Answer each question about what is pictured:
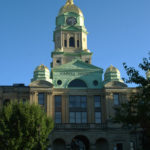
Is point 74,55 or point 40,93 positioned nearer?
point 40,93

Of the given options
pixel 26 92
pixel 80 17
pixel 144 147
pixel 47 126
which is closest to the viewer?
pixel 47 126

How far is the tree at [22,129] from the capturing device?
1409 inches

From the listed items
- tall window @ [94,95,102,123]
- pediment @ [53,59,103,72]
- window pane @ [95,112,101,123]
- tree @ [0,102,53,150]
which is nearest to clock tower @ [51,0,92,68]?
pediment @ [53,59,103,72]

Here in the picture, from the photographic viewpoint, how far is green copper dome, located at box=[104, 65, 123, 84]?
54059 mm

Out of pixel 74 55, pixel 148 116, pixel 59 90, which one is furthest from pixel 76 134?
pixel 148 116

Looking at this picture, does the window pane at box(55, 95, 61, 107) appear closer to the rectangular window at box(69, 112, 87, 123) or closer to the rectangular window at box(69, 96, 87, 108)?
the rectangular window at box(69, 96, 87, 108)

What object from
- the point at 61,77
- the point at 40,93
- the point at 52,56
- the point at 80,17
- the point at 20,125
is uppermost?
the point at 80,17

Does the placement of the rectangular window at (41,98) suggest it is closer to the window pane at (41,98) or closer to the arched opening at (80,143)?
the window pane at (41,98)

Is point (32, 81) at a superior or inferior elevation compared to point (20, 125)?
superior

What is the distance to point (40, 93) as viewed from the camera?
52031 mm

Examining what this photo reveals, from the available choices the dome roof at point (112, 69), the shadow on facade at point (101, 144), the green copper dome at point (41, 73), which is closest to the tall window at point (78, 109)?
the shadow on facade at point (101, 144)

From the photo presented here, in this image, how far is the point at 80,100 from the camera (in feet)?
175

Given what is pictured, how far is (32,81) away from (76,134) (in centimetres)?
1331

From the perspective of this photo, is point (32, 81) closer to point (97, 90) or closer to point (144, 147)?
point (97, 90)
